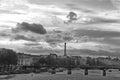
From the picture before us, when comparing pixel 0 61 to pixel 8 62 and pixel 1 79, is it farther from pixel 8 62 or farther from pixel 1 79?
pixel 1 79

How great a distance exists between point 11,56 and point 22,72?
15.0 metres

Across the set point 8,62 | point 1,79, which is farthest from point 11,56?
point 1,79

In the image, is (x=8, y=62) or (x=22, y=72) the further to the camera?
(x=22, y=72)

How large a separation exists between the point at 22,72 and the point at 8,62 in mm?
16611

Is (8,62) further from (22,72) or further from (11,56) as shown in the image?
(22,72)

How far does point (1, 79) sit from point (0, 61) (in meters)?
47.0

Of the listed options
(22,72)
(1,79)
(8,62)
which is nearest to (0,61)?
(8,62)

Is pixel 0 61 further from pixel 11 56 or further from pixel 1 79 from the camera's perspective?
pixel 1 79

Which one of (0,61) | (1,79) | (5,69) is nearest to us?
(1,79)

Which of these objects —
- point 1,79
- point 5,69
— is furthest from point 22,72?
point 1,79

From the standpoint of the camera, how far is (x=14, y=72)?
593 ft

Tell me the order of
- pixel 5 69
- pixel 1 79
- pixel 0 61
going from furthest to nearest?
pixel 5 69 < pixel 0 61 < pixel 1 79

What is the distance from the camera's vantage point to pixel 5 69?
188 metres

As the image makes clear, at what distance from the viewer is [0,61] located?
174m
